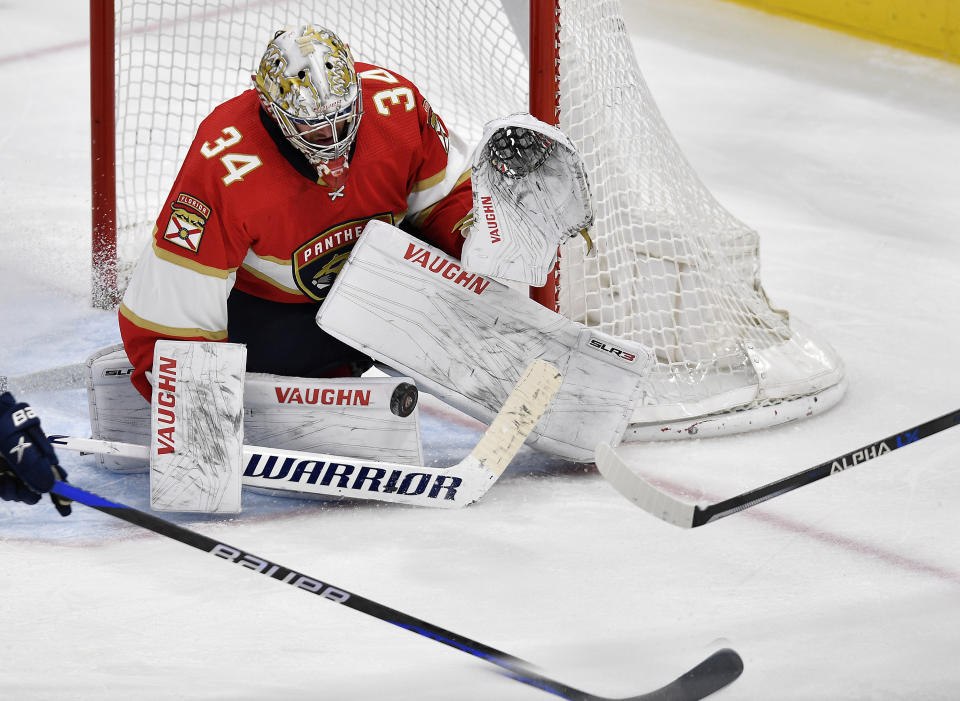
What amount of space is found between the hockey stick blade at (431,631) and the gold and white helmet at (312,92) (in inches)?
30.4

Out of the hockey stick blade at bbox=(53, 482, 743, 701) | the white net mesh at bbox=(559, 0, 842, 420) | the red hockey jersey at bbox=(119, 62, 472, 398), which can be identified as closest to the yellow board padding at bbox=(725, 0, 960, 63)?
the white net mesh at bbox=(559, 0, 842, 420)

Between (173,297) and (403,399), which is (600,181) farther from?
(173,297)

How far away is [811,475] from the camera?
7.88 ft

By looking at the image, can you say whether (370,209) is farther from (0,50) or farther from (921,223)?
(0,50)

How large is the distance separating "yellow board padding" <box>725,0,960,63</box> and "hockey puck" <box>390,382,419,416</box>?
3541 millimetres

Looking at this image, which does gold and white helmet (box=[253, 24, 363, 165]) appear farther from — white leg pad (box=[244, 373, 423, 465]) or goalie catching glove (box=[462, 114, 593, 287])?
white leg pad (box=[244, 373, 423, 465])

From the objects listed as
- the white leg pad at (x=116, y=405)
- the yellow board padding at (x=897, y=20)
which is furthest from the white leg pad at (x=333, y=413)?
the yellow board padding at (x=897, y=20)

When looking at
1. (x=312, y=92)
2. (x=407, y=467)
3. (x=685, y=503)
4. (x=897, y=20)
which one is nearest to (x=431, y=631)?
(x=685, y=503)

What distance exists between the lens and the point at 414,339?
283 centimetres

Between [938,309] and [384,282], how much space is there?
5.78 ft

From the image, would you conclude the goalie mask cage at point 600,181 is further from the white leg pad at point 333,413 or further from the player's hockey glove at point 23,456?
the player's hockey glove at point 23,456

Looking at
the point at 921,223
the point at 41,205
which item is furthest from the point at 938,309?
the point at 41,205

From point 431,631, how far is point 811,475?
0.72 metres

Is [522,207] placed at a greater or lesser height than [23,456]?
greater
